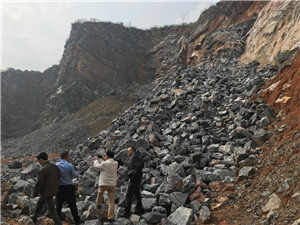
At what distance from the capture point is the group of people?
5.32 meters

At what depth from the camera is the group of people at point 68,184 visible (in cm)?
532

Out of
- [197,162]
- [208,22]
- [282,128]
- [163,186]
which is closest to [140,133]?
[197,162]

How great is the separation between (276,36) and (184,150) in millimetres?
11779

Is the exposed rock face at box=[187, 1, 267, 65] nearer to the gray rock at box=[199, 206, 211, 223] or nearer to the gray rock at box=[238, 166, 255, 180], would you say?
the gray rock at box=[238, 166, 255, 180]

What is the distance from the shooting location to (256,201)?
5.70 metres

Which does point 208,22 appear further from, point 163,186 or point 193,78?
point 163,186

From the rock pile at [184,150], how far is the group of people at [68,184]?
1.33 ft

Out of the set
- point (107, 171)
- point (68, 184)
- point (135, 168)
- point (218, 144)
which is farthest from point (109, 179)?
point (218, 144)

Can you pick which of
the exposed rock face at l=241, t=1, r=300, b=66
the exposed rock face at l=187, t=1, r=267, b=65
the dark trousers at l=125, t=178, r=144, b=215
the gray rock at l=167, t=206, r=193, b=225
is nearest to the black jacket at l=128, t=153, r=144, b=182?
the dark trousers at l=125, t=178, r=144, b=215

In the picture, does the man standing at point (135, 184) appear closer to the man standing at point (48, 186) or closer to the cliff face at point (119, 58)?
the man standing at point (48, 186)

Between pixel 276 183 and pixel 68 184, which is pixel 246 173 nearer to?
pixel 276 183

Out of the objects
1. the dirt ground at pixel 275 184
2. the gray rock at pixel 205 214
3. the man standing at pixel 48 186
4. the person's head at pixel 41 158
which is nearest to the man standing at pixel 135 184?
the gray rock at pixel 205 214

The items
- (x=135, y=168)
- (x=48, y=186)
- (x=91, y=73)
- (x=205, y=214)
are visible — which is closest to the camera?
(x=48, y=186)

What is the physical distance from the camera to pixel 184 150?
8680 millimetres
